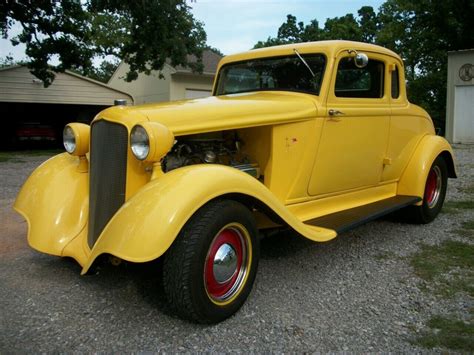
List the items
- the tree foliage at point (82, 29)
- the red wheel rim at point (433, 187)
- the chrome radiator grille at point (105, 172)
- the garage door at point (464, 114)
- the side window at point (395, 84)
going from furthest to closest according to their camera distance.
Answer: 1. the garage door at point (464, 114)
2. the tree foliage at point (82, 29)
3. the red wheel rim at point (433, 187)
4. the side window at point (395, 84)
5. the chrome radiator grille at point (105, 172)

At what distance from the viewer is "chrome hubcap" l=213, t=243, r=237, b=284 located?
9.15 feet

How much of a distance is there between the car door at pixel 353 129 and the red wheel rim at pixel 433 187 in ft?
3.44

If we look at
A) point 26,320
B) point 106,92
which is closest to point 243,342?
point 26,320

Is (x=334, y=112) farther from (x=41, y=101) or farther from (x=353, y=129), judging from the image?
(x=41, y=101)

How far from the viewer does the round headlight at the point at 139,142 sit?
8.98ft

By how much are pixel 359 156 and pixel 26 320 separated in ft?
10.3

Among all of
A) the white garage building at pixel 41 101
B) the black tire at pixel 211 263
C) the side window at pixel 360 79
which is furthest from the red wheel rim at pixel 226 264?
the white garage building at pixel 41 101

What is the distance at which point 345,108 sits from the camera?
160 inches

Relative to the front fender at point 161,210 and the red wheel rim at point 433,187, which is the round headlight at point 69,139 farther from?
the red wheel rim at point 433,187

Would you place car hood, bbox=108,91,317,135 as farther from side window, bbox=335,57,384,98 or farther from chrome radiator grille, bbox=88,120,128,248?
side window, bbox=335,57,384,98

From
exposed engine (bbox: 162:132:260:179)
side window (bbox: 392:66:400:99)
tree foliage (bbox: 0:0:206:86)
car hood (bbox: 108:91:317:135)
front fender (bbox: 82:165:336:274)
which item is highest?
tree foliage (bbox: 0:0:206:86)

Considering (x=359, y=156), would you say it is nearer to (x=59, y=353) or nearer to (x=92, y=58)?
(x=59, y=353)

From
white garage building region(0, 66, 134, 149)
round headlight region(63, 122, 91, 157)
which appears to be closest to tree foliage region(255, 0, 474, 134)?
white garage building region(0, 66, 134, 149)

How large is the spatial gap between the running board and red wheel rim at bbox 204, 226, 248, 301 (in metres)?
0.97
